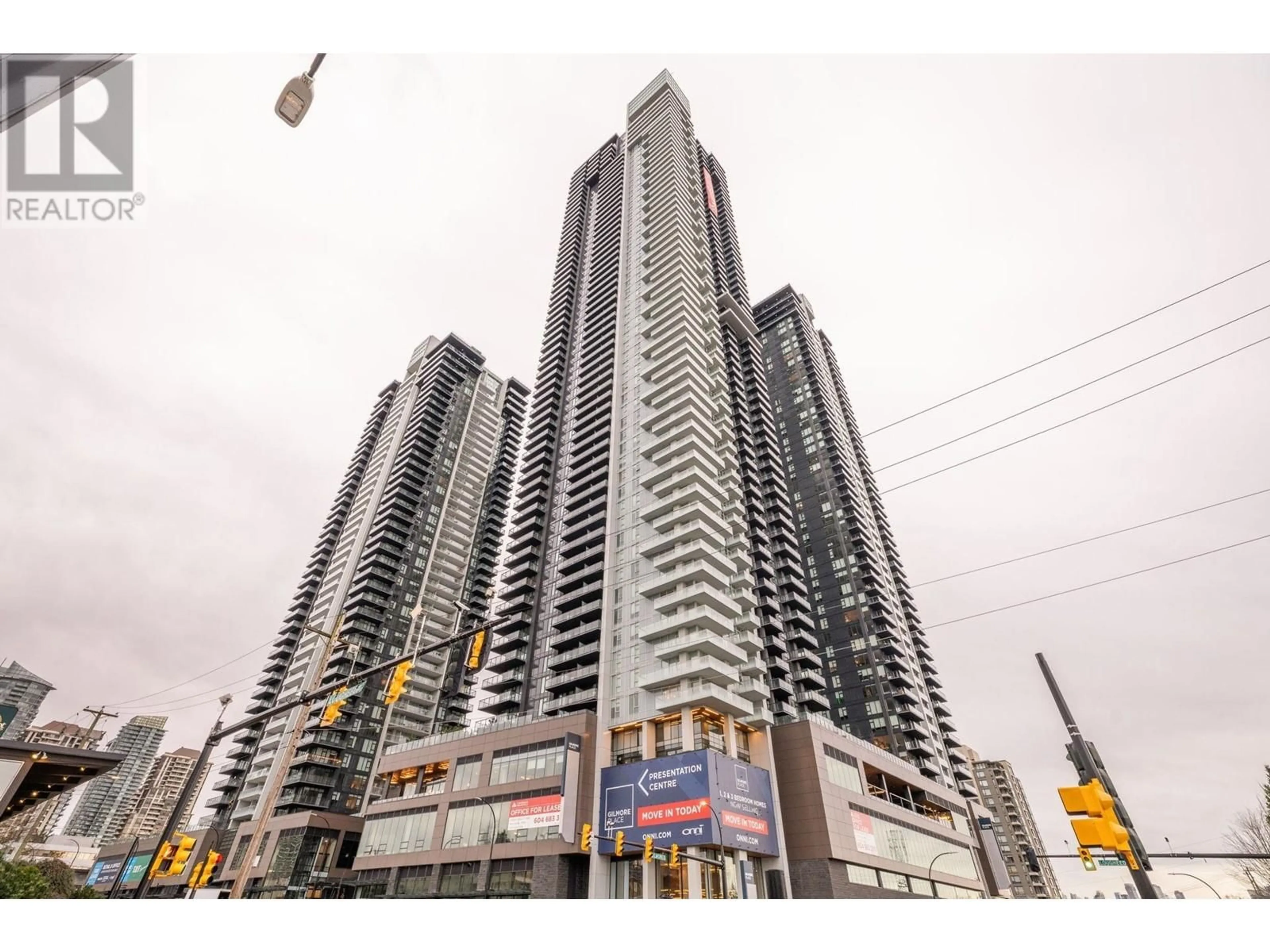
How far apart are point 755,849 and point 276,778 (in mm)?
33801

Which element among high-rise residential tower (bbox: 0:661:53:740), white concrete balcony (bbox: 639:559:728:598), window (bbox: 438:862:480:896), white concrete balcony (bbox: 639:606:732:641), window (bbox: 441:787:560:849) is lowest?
window (bbox: 438:862:480:896)

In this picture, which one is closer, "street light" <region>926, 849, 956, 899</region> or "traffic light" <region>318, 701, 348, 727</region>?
"traffic light" <region>318, 701, 348, 727</region>

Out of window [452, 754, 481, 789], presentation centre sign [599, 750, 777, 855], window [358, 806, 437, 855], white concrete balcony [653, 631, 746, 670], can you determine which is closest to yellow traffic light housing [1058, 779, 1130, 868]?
presentation centre sign [599, 750, 777, 855]

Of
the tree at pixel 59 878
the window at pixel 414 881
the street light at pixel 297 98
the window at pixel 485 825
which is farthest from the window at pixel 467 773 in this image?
the street light at pixel 297 98

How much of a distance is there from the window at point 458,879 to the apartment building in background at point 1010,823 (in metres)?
124

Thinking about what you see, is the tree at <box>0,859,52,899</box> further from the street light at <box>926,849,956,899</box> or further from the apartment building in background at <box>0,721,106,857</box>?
the street light at <box>926,849,956,899</box>

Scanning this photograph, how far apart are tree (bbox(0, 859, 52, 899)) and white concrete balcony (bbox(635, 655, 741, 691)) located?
129 feet

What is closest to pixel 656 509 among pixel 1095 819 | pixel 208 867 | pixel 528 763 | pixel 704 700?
pixel 704 700

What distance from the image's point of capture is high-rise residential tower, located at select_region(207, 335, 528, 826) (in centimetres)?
8344

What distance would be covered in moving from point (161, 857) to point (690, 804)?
3305cm

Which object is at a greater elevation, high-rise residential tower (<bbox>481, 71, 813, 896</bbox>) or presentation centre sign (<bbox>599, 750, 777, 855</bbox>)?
high-rise residential tower (<bbox>481, 71, 813, 896</bbox>)

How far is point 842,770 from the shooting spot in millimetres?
55125

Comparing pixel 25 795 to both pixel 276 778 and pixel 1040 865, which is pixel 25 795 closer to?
pixel 276 778

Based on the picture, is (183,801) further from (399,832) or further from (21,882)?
(399,832)
